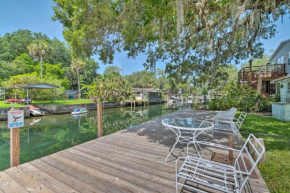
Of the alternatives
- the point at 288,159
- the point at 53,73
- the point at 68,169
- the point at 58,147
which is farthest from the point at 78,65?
the point at 288,159

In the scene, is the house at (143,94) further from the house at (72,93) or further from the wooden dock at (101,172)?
the wooden dock at (101,172)

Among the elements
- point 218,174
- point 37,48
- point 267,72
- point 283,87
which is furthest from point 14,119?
point 37,48

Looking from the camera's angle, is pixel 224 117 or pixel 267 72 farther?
pixel 267 72

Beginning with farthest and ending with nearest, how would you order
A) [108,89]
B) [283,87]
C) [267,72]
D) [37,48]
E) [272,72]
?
1. [37,48]
2. [108,89]
3. [267,72]
4. [272,72]
5. [283,87]

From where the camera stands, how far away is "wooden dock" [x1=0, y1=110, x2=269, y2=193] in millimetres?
1815

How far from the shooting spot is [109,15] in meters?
3.87

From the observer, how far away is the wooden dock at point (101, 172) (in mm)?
1815

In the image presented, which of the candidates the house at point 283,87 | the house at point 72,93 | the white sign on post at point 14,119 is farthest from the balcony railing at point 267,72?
the house at point 72,93

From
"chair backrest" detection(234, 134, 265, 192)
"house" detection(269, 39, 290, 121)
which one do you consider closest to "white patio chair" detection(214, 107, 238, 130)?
"chair backrest" detection(234, 134, 265, 192)

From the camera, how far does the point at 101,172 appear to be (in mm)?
2186

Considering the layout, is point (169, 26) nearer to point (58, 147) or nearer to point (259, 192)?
point (259, 192)

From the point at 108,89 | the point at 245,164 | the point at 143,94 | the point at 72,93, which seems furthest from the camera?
the point at 72,93

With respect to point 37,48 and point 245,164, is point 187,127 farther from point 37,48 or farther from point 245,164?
point 37,48

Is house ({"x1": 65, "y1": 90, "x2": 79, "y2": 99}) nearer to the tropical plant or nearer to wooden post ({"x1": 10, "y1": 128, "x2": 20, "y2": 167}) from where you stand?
the tropical plant
